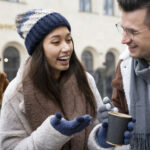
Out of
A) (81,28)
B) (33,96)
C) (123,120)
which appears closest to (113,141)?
(123,120)

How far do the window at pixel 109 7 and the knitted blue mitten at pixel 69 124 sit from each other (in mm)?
15581

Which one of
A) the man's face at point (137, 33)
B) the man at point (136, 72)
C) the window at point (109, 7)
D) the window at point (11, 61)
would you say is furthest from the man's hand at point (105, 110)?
the window at point (109, 7)

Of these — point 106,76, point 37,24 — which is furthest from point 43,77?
point 106,76

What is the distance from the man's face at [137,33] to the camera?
185cm

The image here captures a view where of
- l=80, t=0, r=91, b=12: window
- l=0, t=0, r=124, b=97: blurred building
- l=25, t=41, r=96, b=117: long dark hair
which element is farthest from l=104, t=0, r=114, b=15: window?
l=25, t=41, r=96, b=117: long dark hair

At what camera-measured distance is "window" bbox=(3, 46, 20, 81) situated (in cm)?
1346

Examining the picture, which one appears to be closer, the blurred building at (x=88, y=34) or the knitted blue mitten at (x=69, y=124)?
the knitted blue mitten at (x=69, y=124)

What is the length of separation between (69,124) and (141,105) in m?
0.65

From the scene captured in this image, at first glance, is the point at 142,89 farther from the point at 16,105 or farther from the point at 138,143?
the point at 16,105

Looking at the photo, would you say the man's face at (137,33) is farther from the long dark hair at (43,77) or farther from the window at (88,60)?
the window at (88,60)

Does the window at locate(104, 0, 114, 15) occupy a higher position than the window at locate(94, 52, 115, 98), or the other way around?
the window at locate(104, 0, 114, 15)

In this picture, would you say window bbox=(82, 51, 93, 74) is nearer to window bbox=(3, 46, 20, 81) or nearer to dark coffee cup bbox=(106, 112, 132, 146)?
window bbox=(3, 46, 20, 81)

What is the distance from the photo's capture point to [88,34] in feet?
52.2

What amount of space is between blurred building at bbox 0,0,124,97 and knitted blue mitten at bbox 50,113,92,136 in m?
12.1
